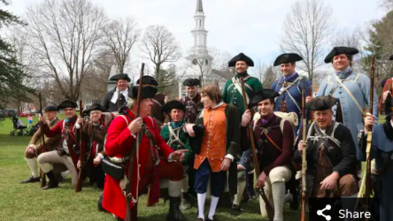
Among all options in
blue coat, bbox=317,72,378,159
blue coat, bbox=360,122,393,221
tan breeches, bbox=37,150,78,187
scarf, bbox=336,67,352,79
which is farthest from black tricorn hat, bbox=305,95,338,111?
tan breeches, bbox=37,150,78,187

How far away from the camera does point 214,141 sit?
4.89m

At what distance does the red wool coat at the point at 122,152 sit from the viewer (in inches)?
168

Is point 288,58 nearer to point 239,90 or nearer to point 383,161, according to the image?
point 239,90

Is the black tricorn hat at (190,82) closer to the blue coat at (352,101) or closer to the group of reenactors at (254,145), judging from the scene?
the group of reenactors at (254,145)

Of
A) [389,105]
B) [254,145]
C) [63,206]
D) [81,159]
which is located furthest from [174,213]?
[389,105]

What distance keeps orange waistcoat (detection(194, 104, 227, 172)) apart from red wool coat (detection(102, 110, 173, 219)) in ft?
1.69

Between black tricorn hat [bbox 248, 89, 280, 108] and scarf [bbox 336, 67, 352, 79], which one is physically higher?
scarf [bbox 336, 67, 352, 79]

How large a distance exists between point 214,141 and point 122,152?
51.8 inches

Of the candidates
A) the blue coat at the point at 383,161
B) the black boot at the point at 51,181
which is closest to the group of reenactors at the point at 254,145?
the blue coat at the point at 383,161

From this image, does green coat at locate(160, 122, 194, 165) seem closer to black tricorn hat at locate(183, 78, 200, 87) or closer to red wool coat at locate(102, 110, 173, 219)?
red wool coat at locate(102, 110, 173, 219)

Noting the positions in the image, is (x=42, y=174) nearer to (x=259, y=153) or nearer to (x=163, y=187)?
(x=163, y=187)

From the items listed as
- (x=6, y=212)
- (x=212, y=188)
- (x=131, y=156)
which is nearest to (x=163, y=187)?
(x=212, y=188)

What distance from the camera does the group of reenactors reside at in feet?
13.7

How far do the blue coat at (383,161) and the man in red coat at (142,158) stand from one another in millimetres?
2508
